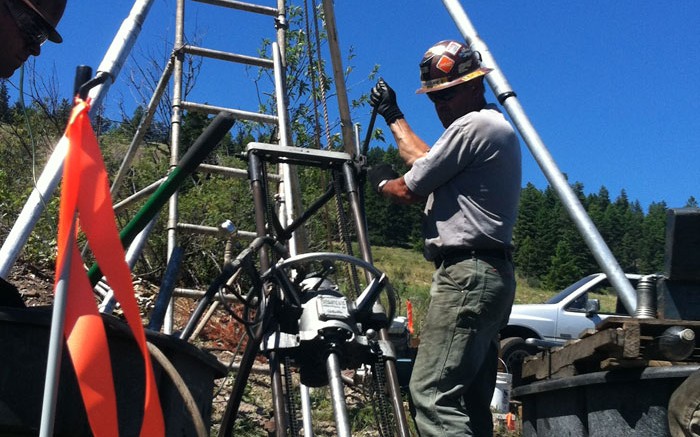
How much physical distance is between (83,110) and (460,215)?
1.63 m

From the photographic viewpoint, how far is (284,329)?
2912 millimetres

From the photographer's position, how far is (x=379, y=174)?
356cm

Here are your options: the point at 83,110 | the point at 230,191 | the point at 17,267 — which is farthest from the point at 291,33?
the point at 83,110

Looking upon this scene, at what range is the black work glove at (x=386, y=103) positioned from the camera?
3.70 m

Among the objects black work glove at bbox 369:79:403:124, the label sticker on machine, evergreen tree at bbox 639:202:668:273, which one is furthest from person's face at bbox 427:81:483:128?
evergreen tree at bbox 639:202:668:273

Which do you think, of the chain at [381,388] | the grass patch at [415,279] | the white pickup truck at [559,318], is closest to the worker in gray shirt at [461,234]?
the chain at [381,388]

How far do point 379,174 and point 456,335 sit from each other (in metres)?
0.85

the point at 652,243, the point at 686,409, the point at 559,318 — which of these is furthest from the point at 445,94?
the point at 652,243

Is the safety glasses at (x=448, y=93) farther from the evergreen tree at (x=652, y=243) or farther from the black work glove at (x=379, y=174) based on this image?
the evergreen tree at (x=652, y=243)

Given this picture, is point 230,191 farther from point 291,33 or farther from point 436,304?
point 436,304

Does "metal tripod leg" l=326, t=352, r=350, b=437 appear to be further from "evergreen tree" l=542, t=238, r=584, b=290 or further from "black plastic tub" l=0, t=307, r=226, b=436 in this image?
"evergreen tree" l=542, t=238, r=584, b=290

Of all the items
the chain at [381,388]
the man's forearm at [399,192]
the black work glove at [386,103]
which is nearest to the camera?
the chain at [381,388]

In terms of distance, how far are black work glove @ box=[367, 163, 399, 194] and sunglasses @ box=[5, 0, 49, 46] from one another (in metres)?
1.49

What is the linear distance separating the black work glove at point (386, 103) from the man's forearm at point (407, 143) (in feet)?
0.10
